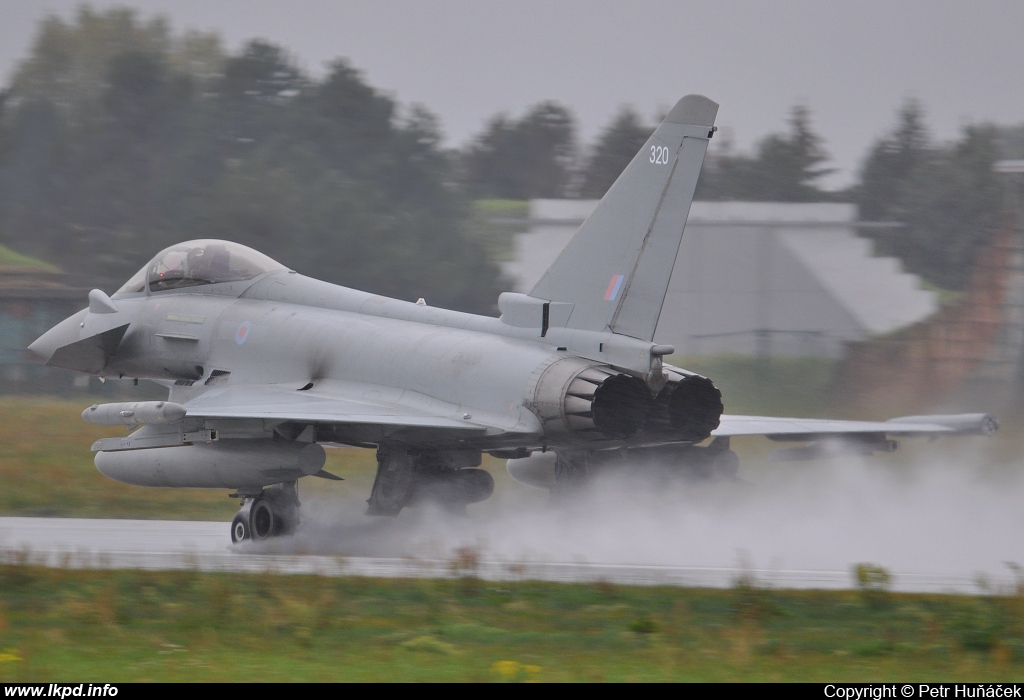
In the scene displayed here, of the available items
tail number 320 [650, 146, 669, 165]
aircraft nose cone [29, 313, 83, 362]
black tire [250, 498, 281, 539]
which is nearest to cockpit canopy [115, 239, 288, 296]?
aircraft nose cone [29, 313, 83, 362]

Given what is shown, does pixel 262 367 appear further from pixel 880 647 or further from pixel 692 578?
pixel 880 647

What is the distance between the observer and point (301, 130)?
4828 cm

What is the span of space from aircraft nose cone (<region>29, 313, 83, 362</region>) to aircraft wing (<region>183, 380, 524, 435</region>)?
263 centimetres

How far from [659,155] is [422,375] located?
338 centimetres

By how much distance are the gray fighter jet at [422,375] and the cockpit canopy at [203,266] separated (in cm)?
3

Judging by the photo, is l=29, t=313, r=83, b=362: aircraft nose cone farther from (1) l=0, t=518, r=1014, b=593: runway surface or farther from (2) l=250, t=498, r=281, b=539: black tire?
(2) l=250, t=498, r=281, b=539: black tire

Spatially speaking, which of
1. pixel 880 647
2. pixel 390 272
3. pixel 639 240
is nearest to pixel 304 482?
pixel 639 240

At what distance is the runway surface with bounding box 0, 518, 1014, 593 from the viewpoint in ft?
34.4

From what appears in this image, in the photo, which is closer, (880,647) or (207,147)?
(880,647)

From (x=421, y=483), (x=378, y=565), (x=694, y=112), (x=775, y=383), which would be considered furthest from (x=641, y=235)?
(x=775, y=383)

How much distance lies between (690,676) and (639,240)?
17.9 feet

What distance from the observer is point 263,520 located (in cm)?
1325

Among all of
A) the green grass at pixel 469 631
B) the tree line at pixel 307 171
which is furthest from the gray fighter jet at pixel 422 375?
the tree line at pixel 307 171

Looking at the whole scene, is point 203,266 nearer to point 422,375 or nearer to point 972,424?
point 422,375
